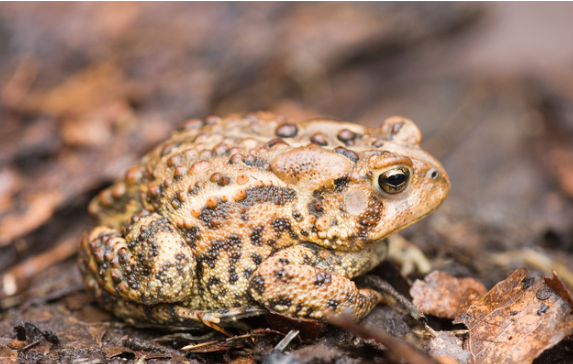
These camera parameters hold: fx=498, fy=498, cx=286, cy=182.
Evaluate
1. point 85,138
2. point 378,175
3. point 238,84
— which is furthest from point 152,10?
point 378,175

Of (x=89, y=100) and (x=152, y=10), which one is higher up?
(x=152, y=10)

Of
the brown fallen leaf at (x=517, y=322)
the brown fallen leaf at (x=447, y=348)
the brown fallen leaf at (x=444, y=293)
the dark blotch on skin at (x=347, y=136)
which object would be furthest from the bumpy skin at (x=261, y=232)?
the brown fallen leaf at (x=517, y=322)

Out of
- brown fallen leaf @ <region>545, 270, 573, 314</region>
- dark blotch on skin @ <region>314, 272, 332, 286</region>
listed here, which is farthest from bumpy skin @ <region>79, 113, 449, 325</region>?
brown fallen leaf @ <region>545, 270, 573, 314</region>

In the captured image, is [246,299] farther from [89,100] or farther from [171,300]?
[89,100]

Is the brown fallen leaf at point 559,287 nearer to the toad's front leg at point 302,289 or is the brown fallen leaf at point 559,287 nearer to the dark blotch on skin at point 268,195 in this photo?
the toad's front leg at point 302,289

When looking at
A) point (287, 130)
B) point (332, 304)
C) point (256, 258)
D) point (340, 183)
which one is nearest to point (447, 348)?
point (332, 304)
